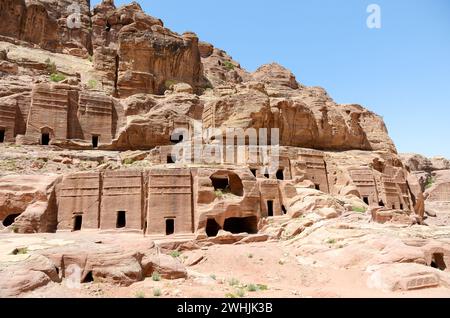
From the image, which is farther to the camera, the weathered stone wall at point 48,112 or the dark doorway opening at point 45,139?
the dark doorway opening at point 45,139

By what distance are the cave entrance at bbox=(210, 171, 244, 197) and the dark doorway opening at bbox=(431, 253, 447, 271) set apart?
37.5 feet

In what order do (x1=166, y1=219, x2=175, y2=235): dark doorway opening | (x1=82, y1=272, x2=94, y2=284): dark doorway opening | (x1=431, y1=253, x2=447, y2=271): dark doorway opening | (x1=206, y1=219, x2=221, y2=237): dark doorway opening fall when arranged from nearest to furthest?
(x1=82, y1=272, x2=94, y2=284): dark doorway opening < (x1=431, y1=253, x2=447, y2=271): dark doorway opening < (x1=166, y1=219, x2=175, y2=235): dark doorway opening < (x1=206, y1=219, x2=221, y2=237): dark doorway opening

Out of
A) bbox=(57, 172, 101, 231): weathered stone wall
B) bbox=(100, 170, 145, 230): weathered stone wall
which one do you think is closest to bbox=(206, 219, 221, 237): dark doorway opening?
bbox=(100, 170, 145, 230): weathered stone wall

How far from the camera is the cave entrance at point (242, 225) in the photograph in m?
24.0

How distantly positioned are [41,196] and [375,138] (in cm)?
3501

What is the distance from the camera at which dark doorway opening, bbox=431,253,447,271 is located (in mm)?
16938

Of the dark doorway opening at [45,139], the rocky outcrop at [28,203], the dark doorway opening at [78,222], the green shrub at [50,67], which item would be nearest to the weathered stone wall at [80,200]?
the dark doorway opening at [78,222]

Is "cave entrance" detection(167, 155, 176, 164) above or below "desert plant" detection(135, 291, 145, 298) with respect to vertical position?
above

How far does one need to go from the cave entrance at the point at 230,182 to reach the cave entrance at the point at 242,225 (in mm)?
1847

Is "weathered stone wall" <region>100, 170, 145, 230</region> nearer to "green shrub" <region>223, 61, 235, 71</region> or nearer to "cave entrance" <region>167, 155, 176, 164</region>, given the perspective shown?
"cave entrance" <region>167, 155, 176, 164</region>

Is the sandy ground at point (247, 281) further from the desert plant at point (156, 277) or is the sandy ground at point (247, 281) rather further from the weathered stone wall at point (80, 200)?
the weathered stone wall at point (80, 200)

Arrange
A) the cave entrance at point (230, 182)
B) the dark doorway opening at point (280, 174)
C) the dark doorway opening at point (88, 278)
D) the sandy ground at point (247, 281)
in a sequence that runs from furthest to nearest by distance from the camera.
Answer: the dark doorway opening at point (280, 174)
the cave entrance at point (230, 182)
the dark doorway opening at point (88, 278)
the sandy ground at point (247, 281)

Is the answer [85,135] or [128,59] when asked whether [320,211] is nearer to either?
[85,135]
